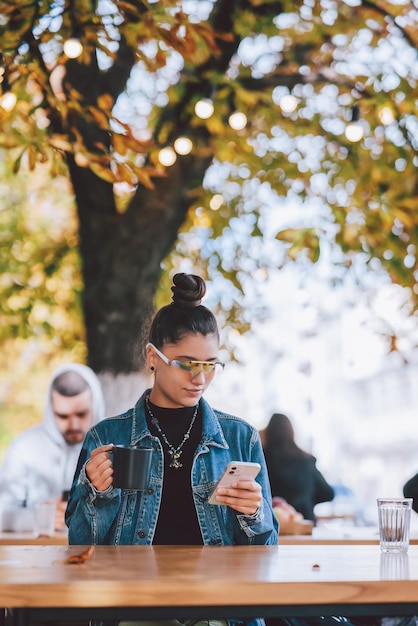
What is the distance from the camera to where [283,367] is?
85.0ft

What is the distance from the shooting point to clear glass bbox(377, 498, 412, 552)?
2566 mm

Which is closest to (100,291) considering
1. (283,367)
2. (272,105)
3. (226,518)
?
(272,105)

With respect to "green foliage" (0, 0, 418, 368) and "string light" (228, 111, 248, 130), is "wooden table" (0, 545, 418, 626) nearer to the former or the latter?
"green foliage" (0, 0, 418, 368)

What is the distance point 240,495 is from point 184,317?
694mm

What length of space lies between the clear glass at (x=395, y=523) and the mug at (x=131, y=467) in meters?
0.69

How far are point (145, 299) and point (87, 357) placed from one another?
562 millimetres

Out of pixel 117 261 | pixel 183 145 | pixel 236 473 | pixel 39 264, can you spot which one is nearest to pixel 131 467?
pixel 236 473

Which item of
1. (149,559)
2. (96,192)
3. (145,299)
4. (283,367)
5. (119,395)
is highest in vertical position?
(149,559)

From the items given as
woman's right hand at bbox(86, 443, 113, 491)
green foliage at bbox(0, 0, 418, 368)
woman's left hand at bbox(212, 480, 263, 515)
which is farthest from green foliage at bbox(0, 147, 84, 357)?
woman's left hand at bbox(212, 480, 263, 515)

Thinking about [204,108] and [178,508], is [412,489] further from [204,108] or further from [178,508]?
[204,108]

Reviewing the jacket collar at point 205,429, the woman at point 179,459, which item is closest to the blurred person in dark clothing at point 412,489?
the woman at point 179,459

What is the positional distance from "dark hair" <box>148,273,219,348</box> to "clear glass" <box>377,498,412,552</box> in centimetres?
79

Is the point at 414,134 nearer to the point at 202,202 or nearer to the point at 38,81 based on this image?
the point at 202,202

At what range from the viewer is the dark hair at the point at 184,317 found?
2.94m
